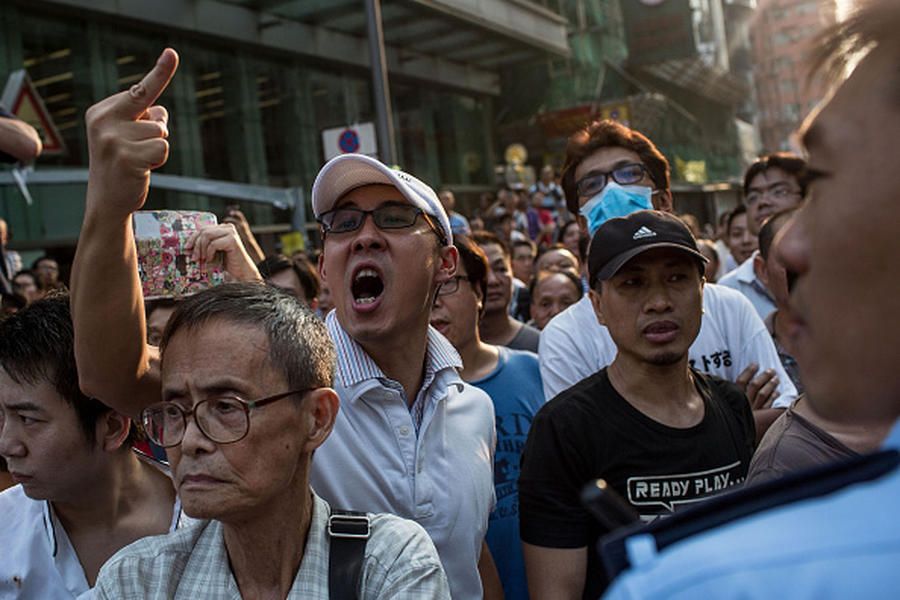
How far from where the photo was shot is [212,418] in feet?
6.45

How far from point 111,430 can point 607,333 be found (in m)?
1.87

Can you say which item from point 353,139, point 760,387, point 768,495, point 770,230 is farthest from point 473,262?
point 353,139

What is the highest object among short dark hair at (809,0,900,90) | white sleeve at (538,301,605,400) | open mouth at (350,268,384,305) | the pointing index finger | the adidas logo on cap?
the pointing index finger

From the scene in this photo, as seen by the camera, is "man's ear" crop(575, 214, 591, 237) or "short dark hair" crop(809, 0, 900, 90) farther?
"man's ear" crop(575, 214, 591, 237)

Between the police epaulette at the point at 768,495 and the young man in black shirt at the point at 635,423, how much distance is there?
1.69 metres

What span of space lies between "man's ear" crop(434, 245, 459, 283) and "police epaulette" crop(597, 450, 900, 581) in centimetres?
206

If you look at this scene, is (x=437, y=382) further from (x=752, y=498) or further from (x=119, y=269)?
(x=752, y=498)

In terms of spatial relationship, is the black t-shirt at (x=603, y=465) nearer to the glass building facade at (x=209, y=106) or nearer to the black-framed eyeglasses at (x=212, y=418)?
the black-framed eyeglasses at (x=212, y=418)

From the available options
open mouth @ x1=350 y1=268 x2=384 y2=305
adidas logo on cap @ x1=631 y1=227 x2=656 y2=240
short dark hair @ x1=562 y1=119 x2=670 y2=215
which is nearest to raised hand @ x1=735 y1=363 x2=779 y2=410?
adidas logo on cap @ x1=631 y1=227 x2=656 y2=240

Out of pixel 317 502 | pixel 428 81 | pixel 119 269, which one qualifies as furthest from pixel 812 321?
pixel 428 81

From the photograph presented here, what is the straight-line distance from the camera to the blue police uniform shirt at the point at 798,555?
0.71 meters

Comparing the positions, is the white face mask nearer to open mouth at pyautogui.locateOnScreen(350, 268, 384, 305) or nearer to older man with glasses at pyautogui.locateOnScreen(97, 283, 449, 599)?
open mouth at pyautogui.locateOnScreen(350, 268, 384, 305)

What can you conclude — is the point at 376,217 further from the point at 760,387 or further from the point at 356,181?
the point at 760,387

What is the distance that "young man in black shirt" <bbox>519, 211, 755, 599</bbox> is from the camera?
2.47 metres
